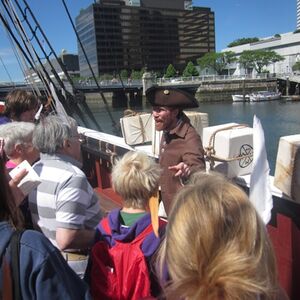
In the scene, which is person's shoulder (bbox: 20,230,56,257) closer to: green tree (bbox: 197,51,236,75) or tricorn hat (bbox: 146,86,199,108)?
tricorn hat (bbox: 146,86,199,108)

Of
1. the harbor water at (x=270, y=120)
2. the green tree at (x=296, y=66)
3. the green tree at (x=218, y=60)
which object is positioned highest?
the green tree at (x=218, y=60)

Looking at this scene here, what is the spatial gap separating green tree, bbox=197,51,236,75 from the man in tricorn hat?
91008 millimetres

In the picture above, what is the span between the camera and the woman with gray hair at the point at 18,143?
2.54 meters

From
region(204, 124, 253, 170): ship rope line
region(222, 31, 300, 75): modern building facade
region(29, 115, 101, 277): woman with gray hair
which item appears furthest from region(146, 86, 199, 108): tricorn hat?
region(222, 31, 300, 75): modern building facade

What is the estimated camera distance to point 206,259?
1.13 meters

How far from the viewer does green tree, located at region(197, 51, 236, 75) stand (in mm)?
91000

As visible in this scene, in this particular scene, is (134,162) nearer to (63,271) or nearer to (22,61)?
(63,271)

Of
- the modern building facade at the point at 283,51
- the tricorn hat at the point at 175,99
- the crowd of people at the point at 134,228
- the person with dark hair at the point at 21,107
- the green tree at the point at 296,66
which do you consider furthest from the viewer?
the modern building facade at the point at 283,51

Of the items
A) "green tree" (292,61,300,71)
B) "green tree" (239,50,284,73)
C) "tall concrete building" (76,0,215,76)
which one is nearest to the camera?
"green tree" (292,61,300,71)

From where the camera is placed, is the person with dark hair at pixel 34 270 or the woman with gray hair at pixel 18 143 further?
the woman with gray hair at pixel 18 143

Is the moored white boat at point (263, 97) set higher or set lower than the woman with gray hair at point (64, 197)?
lower

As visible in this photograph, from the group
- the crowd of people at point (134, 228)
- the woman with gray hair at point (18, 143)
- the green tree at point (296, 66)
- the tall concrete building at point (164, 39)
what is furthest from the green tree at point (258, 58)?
the woman with gray hair at point (18, 143)

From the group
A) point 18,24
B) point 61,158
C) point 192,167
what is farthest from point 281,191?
point 18,24

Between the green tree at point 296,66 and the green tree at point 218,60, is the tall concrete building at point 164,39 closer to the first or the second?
the green tree at point 218,60
